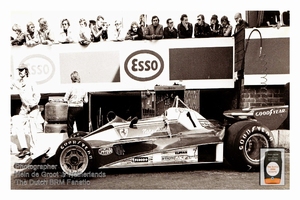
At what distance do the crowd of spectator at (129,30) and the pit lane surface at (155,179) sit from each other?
1505 millimetres

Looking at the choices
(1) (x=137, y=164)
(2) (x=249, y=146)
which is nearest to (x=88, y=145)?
(1) (x=137, y=164)

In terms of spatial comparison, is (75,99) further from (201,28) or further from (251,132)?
(251,132)

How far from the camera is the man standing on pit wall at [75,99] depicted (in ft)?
12.1

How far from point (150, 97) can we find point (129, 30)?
32.2 inches

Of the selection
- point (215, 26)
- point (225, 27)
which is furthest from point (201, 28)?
point (225, 27)

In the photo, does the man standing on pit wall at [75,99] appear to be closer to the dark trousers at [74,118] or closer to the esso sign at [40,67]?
the dark trousers at [74,118]

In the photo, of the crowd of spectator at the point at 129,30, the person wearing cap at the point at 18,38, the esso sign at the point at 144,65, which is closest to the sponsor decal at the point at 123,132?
the esso sign at the point at 144,65

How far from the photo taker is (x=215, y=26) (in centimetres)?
366

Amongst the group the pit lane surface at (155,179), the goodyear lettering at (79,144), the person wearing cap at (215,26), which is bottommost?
the pit lane surface at (155,179)

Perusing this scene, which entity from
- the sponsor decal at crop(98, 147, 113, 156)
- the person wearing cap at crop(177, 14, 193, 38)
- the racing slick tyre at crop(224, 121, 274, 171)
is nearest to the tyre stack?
the sponsor decal at crop(98, 147, 113, 156)

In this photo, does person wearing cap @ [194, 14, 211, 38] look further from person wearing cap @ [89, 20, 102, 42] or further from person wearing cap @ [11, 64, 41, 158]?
person wearing cap @ [11, 64, 41, 158]

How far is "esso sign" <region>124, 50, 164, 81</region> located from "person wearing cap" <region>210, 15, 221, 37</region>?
0.69 meters

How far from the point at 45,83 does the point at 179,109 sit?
63.2 inches

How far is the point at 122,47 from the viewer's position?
3730 mm
